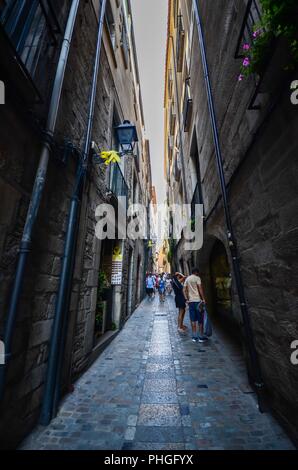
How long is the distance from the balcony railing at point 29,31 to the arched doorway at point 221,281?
513cm

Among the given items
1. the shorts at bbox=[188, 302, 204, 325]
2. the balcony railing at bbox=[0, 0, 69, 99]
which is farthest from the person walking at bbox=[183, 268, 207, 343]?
the balcony railing at bbox=[0, 0, 69, 99]

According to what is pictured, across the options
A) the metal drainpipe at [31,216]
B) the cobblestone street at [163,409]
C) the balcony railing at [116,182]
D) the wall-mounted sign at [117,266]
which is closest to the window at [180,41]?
the balcony railing at [116,182]

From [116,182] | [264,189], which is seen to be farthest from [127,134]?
[264,189]

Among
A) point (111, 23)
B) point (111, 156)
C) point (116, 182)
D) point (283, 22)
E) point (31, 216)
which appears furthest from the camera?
point (111, 23)

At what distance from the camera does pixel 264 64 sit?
171cm

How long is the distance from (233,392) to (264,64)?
3.58 m

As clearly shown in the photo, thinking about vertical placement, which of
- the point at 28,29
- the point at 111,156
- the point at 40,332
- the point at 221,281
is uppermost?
the point at 28,29

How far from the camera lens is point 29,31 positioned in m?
2.11

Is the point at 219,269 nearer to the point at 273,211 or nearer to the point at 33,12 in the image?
the point at 273,211

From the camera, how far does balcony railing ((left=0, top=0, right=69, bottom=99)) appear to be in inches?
75.7

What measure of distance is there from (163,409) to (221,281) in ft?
13.7

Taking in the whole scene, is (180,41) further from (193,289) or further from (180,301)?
(180,301)
